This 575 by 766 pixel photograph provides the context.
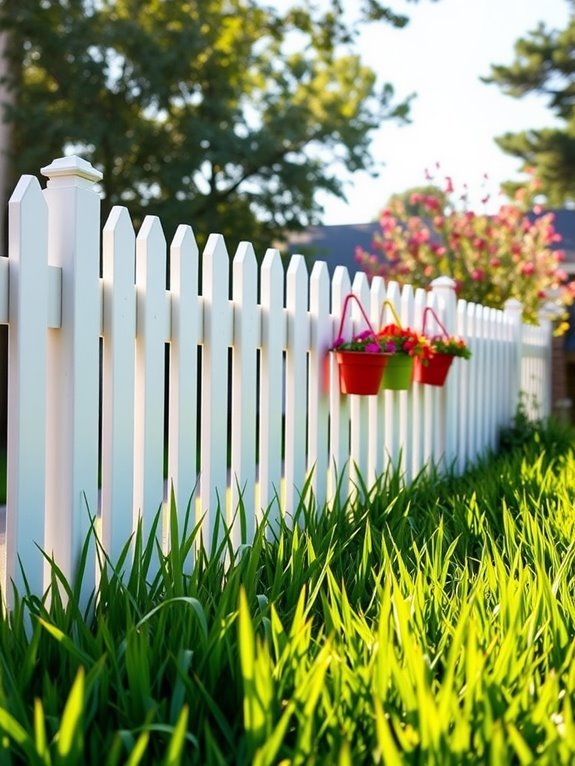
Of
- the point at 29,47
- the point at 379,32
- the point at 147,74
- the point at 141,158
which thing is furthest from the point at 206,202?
the point at 379,32

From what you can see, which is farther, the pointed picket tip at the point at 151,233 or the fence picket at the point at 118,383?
the pointed picket tip at the point at 151,233

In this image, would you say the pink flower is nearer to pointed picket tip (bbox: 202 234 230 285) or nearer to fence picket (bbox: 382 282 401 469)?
fence picket (bbox: 382 282 401 469)

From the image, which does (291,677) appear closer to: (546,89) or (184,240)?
(184,240)

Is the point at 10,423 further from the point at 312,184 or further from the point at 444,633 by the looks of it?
the point at 312,184

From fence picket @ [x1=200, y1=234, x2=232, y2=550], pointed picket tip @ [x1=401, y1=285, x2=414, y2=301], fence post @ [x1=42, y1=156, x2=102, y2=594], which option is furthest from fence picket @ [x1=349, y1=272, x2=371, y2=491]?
fence post @ [x1=42, y1=156, x2=102, y2=594]

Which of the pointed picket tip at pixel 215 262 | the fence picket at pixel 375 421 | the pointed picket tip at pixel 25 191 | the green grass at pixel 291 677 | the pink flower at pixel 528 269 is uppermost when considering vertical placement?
the pink flower at pixel 528 269

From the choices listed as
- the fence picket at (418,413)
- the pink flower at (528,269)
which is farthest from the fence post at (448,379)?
the pink flower at (528,269)

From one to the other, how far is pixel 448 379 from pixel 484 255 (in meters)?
4.17

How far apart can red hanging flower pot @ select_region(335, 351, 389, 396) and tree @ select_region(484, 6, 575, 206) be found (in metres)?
15.7

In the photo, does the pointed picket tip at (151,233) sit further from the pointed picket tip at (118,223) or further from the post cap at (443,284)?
the post cap at (443,284)

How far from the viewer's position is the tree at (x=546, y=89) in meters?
17.4

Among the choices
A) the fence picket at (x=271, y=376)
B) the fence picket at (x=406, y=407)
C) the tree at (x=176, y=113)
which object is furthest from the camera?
the tree at (x=176, y=113)

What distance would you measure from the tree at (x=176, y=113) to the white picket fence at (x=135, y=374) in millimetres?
7915

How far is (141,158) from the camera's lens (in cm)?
1137
